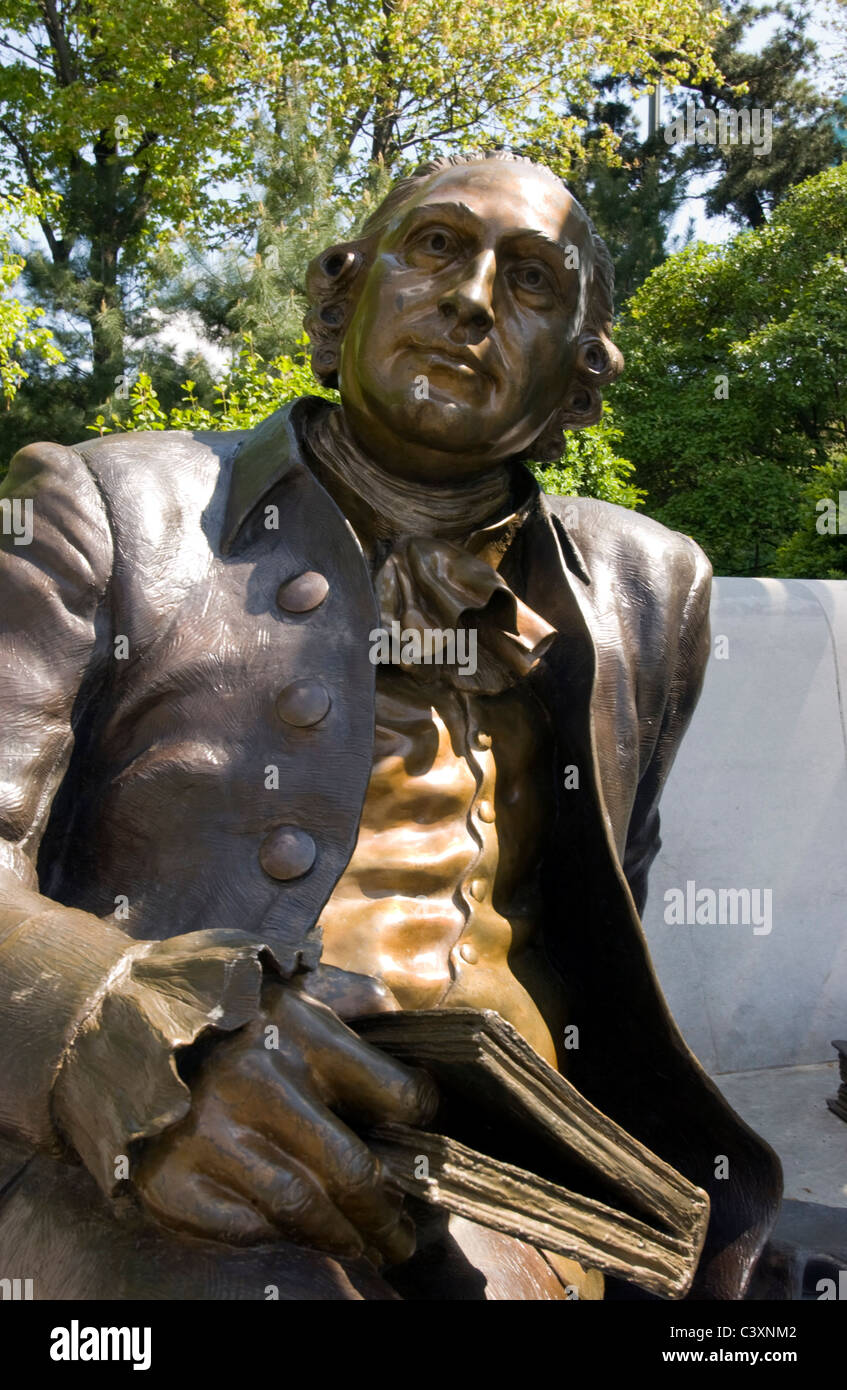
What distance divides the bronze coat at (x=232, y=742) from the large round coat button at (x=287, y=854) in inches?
0.5

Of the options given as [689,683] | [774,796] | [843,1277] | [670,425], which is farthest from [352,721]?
[670,425]

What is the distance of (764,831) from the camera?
4.66m

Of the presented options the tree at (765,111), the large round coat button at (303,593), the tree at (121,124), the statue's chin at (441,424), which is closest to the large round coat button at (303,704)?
the large round coat button at (303,593)

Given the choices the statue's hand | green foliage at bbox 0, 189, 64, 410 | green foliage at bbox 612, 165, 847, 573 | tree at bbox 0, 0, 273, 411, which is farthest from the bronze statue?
green foliage at bbox 612, 165, 847, 573

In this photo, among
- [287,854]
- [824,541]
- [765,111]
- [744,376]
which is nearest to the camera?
[287,854]

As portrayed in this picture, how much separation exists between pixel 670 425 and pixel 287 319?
27.5ft

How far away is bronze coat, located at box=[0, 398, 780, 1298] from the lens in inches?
67.8

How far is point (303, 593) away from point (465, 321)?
16.8 inches

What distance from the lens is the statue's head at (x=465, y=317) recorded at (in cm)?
202

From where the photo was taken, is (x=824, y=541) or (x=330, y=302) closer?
(x=330, y=302)

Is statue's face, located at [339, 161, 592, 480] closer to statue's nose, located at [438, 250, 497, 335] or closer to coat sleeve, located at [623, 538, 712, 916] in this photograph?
statue's nose, located at [438, 250, 497, 335]

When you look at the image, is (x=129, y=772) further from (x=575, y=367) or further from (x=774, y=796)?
(x=774, y=796)

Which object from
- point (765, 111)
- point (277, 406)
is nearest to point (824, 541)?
point (277, 406)

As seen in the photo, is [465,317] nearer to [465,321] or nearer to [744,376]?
[465,321]
